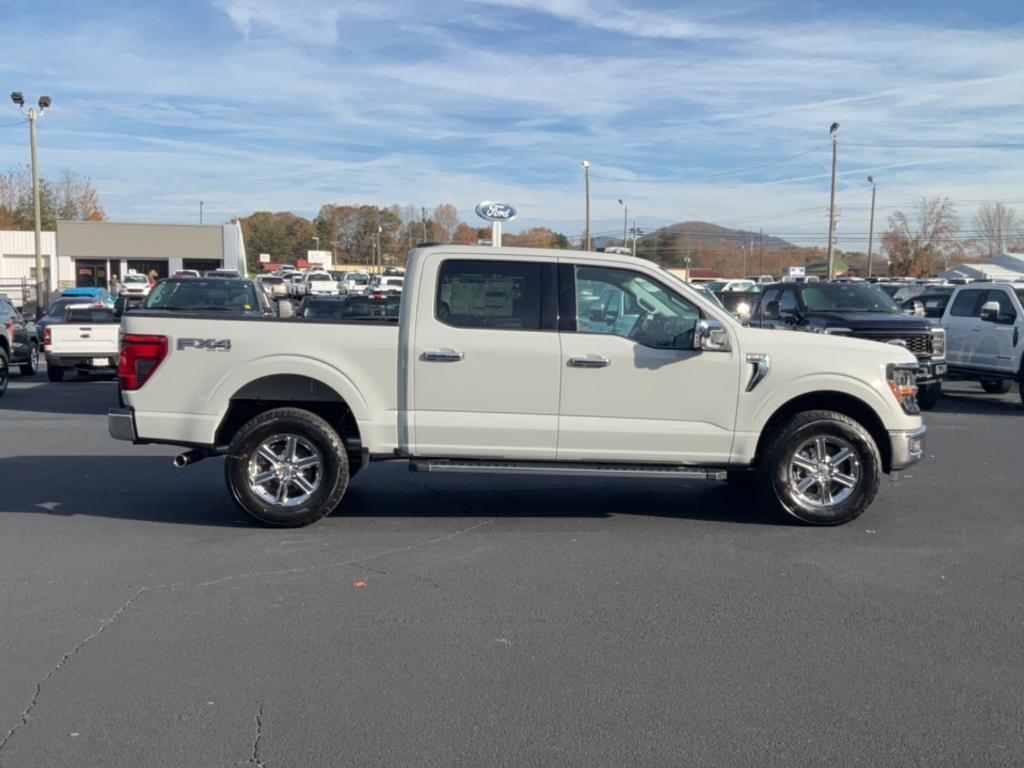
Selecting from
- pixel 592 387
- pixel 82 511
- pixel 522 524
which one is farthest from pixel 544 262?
pixel 82 511

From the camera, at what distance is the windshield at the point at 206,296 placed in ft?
50.6

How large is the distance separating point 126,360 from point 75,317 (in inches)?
539

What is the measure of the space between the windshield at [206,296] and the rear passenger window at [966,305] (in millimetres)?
11546

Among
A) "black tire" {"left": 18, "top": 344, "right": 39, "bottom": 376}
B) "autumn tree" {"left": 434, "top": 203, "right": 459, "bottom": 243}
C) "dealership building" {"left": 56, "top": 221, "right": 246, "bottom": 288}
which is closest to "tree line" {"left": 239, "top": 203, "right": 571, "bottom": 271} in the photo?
"autumn tree" {"left": 434, "top": 203, "right": 459, "bottom": 243}

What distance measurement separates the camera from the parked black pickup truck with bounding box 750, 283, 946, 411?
48.9 feet

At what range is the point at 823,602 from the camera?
6012 millimetres

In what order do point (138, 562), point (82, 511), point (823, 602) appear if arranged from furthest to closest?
1. point (82, 511)
2. point (138, 562)
3. point (823, 602)

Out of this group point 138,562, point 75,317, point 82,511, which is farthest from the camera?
point 75,317

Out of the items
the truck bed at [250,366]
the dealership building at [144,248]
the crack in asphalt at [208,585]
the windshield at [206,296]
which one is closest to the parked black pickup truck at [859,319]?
the truck bed at [250,366]

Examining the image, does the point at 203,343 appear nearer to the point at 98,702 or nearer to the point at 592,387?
the point at 592,387

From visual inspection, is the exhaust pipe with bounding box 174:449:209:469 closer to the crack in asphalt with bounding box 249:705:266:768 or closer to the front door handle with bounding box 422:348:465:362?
the front door handle with bounding box 422:348:465:362

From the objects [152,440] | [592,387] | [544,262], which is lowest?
[152,440]

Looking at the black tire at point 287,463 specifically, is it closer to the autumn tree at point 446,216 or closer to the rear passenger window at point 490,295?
the rear passenger window at point 490,295

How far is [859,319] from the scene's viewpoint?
15297mm
